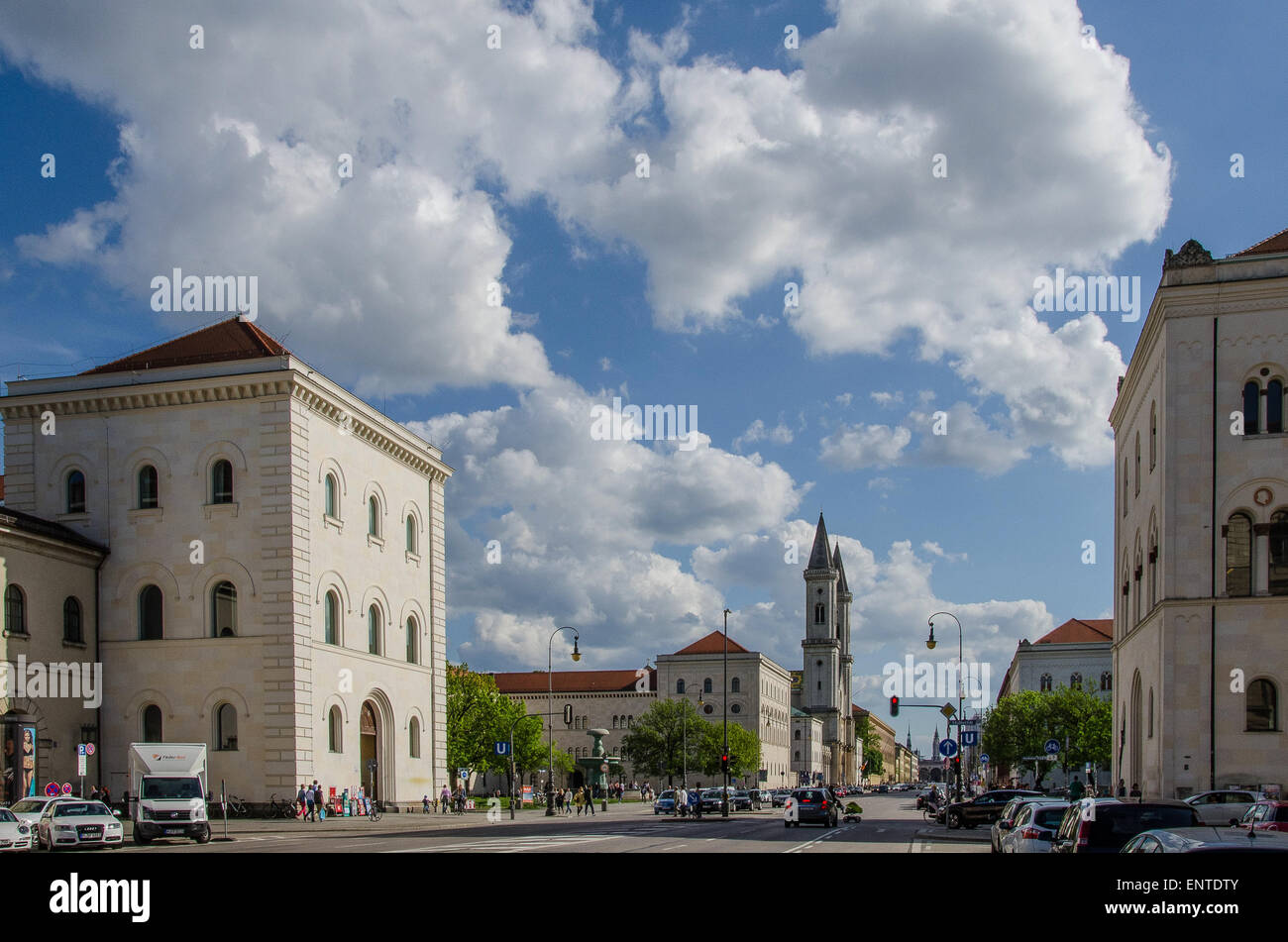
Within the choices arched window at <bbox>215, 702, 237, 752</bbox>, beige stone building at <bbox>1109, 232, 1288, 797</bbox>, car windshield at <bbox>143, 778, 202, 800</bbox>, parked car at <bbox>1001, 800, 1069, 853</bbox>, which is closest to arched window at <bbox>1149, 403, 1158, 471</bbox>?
beige stone building at <bbox>1109, 232, 1288, 797</bbox>

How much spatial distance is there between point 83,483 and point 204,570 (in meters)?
7.19

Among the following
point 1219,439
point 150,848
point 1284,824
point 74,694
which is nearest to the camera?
point 1284,824

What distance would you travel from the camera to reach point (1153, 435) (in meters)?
47.7

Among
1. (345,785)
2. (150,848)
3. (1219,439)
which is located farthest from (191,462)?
(1219,439)

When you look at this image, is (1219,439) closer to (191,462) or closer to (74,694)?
(191,462)

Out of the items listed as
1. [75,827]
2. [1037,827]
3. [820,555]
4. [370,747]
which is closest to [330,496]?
[370,747]

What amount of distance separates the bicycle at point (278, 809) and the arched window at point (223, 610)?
678cm

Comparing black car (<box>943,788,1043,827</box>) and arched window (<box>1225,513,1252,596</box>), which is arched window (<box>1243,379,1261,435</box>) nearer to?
arched window (<box>1225,513,1252,596</box>)

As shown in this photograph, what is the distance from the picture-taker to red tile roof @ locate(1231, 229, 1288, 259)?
45.0 m

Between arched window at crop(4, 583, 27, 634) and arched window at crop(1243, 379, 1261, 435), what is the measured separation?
44.9 metres

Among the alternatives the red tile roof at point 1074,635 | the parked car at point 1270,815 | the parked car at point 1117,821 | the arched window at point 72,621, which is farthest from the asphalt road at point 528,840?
the red tile roof at point 1074,635

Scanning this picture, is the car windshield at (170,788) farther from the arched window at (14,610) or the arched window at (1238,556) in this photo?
the arched window at (1238,556)
